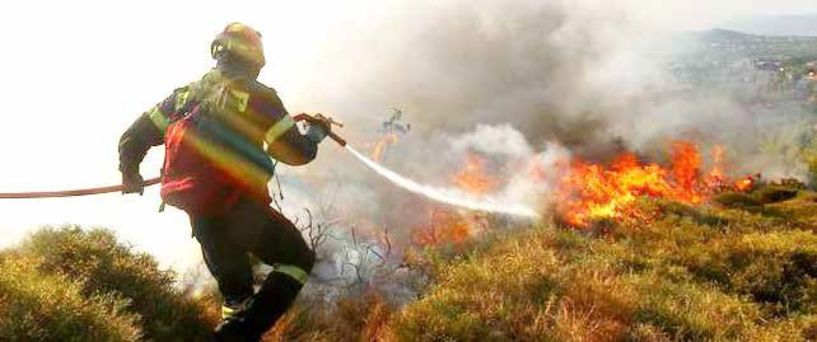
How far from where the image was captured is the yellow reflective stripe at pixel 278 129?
157 inches

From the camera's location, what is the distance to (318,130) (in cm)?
432

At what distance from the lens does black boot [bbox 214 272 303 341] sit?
405 cm

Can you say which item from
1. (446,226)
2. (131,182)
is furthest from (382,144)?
(131,182)

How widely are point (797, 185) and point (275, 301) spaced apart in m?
30.3

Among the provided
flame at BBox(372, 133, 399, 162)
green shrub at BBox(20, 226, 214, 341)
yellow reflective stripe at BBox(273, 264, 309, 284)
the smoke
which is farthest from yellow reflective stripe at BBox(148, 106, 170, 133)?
flame at BBox(372, 133, 399, 162)

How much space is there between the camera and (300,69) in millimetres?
27953

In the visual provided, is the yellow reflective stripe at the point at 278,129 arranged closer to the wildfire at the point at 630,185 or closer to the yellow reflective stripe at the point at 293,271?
the yellow reflective stripe at the point at 293,271

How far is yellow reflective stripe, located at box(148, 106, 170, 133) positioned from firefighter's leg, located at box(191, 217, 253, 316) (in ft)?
2.07

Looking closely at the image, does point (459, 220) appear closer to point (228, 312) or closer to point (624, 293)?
point (624, 293)

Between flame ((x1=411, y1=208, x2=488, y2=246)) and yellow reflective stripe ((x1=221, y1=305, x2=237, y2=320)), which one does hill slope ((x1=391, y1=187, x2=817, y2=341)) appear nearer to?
yellow reflective stripe ((x1=221, y1=305, x2=237, y2=320))

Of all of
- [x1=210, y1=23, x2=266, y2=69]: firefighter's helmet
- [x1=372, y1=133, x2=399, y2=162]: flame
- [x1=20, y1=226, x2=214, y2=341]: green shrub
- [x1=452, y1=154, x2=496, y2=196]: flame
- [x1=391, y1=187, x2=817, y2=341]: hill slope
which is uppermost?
[x1=210, y1=23, x2=266, y2=69]: firefighter's helmet

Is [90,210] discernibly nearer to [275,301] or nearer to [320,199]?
[320,199]

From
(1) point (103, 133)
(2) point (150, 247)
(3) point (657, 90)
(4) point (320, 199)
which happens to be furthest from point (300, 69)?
(3) point (657, 90)

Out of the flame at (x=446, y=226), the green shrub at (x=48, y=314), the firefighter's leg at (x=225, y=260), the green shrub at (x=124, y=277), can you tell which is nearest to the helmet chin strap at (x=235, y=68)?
the firefighter's leg at (x=225, y=260)
